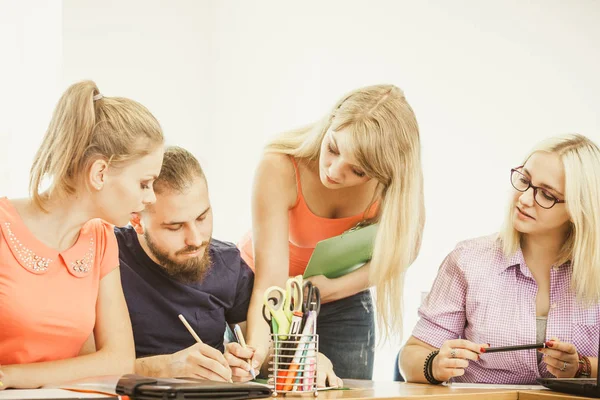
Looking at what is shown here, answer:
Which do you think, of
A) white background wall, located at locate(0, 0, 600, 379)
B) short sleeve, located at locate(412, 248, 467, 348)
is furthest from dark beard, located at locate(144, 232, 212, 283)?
white background wall, located at locate(0, 0, 600, 379)

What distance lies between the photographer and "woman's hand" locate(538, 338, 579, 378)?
1.70 m

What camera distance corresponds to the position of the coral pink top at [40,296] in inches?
57.1

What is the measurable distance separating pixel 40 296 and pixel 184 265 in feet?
1.28

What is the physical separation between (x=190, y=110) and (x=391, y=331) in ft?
7.29

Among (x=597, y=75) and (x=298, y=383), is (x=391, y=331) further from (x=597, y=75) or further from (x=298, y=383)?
(x=597, y=75)

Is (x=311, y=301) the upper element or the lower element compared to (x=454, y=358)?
upper

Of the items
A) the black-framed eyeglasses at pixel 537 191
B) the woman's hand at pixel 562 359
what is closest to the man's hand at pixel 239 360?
the woman's hand at pixel 562 359

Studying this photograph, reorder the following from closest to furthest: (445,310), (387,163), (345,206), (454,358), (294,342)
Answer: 1. (294,342)
2. (454,358)
3. (387,163)
4. (445,310)
5. (345,206)

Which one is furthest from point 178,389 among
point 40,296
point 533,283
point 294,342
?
point 533,283

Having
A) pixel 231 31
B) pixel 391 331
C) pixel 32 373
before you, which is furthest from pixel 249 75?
Result: pixel 32 373

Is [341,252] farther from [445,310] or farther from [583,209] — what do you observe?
[583,209]

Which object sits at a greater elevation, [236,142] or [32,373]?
[236,142]

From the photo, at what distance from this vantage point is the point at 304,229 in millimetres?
2078

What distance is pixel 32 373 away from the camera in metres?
1.41
